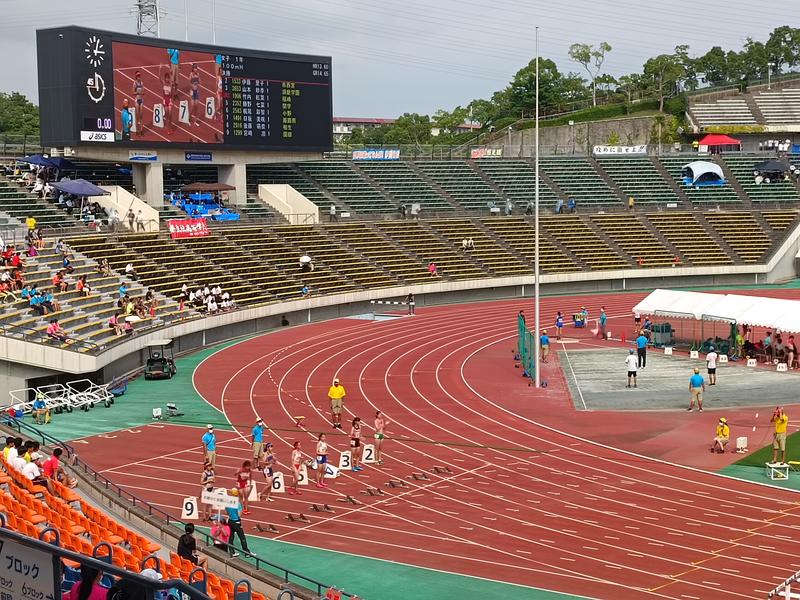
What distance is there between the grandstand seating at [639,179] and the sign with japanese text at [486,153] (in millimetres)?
7052

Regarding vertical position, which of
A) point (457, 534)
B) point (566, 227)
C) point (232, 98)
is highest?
point (232, 98)

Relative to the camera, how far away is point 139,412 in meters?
32.6

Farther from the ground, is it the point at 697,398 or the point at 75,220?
the point at 75,220

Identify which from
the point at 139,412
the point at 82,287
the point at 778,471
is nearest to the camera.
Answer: the point at 778,471

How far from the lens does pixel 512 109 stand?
424 feet

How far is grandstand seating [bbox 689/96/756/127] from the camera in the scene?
318ft

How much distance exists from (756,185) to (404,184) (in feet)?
80.3

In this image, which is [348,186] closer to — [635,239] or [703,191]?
[635,239]

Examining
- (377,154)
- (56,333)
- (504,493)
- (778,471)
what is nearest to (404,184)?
(377,154)

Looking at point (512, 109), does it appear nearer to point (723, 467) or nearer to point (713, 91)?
point (713, 91)

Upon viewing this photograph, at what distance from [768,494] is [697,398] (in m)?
8.28

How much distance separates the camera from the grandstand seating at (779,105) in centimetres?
9631

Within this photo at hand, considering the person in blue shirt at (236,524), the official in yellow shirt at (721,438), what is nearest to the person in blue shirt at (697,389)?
the official in yellow shirt at (721,438)

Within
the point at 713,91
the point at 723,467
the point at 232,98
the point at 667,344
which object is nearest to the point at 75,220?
the point at 232,98
